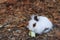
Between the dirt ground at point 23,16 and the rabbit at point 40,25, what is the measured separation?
56 mm

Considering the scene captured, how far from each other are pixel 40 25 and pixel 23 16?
15.9 inches

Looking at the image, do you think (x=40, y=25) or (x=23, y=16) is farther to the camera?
(x=23, y=16)

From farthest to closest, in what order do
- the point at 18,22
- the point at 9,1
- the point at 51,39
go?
the point at 9,1
the point at 18,22
the point at 51,39

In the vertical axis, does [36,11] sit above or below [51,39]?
above

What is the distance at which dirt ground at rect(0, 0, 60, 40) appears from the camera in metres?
3.11

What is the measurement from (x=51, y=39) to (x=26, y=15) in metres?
0.59

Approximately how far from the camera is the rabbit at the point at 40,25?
10.2 feet

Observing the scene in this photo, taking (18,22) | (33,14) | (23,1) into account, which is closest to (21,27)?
(18,22)

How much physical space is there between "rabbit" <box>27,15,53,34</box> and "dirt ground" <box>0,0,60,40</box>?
6 centimetres

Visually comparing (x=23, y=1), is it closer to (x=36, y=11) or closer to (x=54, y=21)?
(x=36, y=11)

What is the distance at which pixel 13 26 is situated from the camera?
10.6 ft

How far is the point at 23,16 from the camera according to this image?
3404mm

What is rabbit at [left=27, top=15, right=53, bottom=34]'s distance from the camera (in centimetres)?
311

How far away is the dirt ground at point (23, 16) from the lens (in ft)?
10.2
